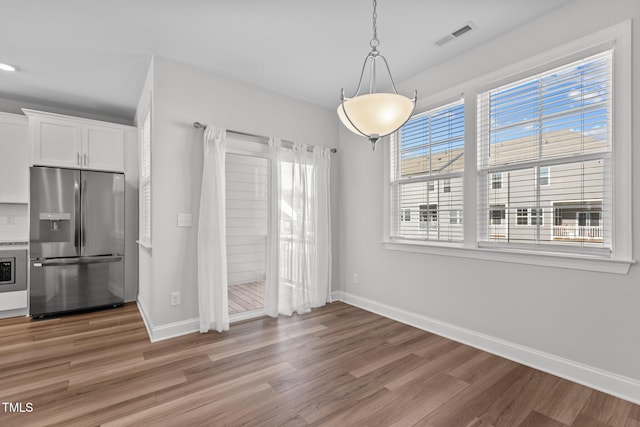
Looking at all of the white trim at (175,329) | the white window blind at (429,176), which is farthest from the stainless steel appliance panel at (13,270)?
the white window blind at (429,176)

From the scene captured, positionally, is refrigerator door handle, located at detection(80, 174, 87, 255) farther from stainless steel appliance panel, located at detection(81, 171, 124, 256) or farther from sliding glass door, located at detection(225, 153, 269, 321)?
sliding glass door, located at detection(225, 153, 269, 321)

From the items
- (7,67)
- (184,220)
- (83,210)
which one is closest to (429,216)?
(184,220)

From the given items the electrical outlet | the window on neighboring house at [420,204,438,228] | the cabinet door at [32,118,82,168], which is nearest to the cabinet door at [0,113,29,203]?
the cabinet door at [32,118,82,168]

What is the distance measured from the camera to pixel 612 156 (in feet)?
6.85

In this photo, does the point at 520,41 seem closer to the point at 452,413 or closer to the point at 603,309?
the point at 603,309

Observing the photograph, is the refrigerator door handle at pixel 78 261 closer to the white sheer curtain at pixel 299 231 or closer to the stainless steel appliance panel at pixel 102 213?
the stainless steel appliance panel at pixel 102 213

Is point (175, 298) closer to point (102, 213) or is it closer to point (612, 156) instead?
point (102, 213)

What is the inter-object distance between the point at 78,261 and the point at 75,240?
0.86 ft

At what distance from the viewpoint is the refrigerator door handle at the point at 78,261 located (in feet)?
11.8

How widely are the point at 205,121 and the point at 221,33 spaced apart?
37.0 inches

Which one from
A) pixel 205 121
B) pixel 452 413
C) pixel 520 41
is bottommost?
pixel 452 413

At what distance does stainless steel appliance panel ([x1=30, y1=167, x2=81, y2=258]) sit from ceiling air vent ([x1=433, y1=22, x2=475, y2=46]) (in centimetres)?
434

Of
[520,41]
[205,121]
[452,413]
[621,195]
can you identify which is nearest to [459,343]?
[452,413]

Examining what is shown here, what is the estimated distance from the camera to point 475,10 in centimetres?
231
